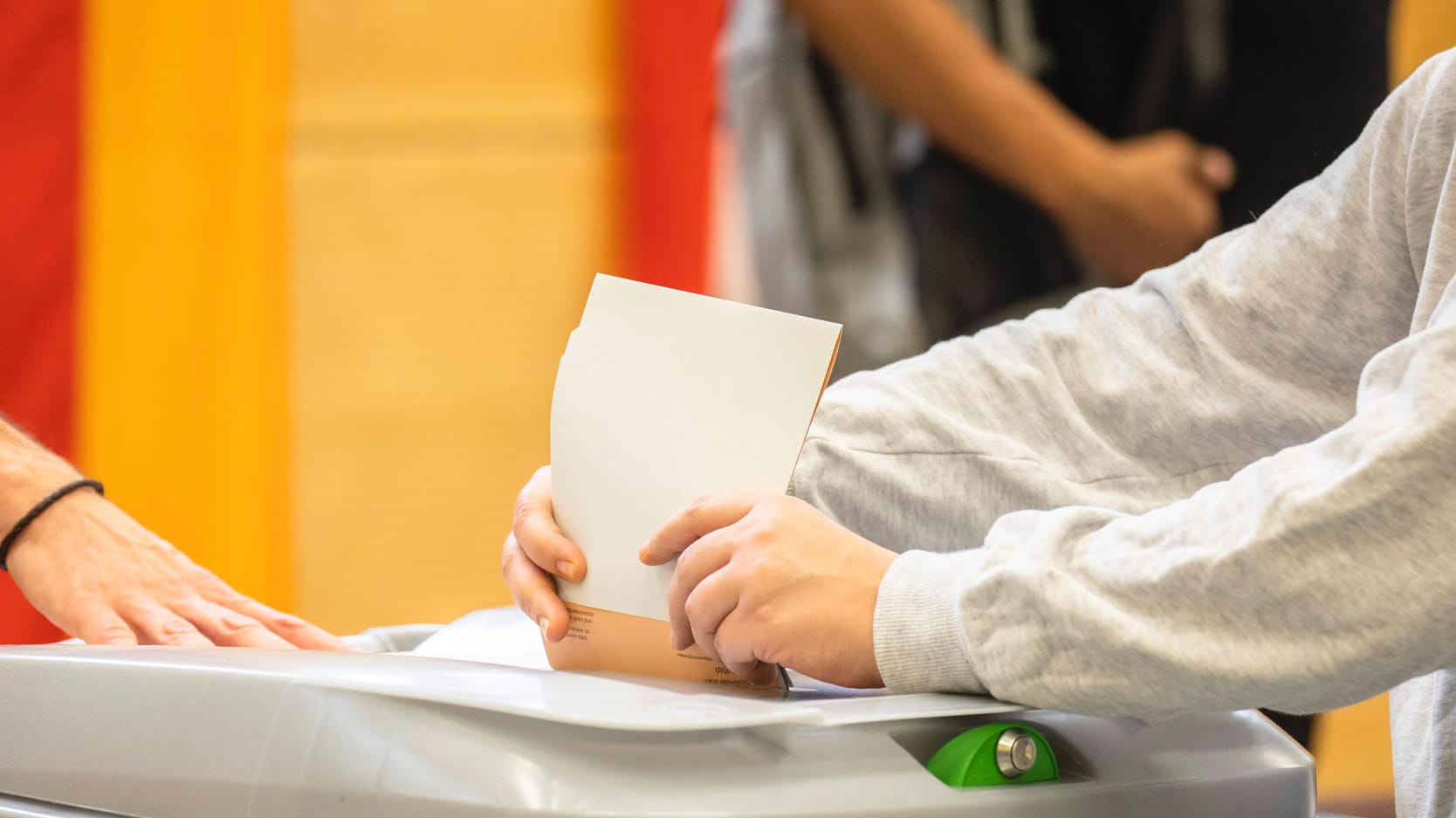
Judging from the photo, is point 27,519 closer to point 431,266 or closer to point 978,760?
point 978,760

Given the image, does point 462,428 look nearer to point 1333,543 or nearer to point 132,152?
point 132,152

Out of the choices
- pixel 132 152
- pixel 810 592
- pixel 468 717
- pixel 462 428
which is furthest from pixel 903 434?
pixel 132 152

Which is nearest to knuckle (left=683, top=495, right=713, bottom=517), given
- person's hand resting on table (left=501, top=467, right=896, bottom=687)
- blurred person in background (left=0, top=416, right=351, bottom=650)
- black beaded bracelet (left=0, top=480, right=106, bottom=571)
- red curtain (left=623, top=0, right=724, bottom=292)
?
person's hand resting on table (left=501, top=467, right=896, bottom=687)

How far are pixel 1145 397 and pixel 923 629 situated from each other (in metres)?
0.28

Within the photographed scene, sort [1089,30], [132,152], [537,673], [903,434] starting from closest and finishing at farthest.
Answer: [537,673], [903,434], [132,152], [1089,30]

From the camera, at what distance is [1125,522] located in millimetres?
501

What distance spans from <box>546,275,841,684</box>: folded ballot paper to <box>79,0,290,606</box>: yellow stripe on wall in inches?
40.1

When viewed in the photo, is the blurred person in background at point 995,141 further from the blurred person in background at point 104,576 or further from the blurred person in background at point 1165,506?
the blurred person in background at point 104,576

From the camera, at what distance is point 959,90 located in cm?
162

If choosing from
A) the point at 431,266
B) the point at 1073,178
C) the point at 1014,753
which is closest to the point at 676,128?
the point at 431,266

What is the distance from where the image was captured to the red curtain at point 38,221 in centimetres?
140

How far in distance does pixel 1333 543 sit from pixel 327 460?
1298mm

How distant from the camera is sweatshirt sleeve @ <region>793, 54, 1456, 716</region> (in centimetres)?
45

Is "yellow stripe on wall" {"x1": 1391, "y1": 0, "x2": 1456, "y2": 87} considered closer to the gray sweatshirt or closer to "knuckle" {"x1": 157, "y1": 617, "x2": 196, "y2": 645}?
the gray sweatshirt
